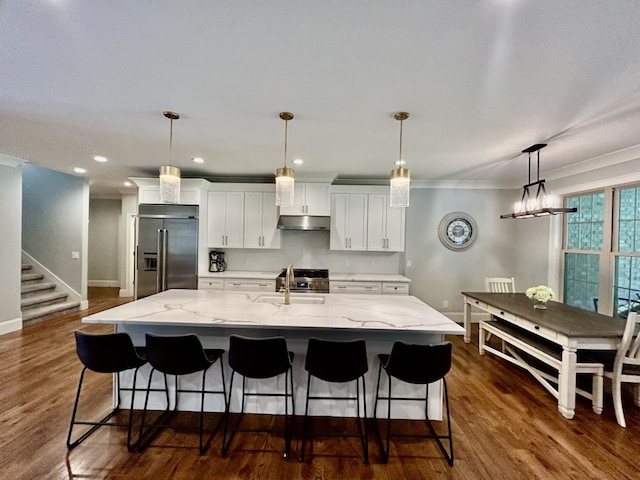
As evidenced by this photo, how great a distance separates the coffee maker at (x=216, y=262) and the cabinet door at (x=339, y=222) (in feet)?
6.48

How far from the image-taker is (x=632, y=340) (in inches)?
93.9

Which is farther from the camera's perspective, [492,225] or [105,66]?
[492,225]

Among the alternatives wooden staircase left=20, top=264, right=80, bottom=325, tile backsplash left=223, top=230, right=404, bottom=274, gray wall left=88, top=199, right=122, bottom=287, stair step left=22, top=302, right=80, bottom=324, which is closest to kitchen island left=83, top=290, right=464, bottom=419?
tile backsplash left=223, top=230, right=404, bottom=274

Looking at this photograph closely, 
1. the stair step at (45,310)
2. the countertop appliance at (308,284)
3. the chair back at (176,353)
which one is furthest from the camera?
the stair step at (45,310)

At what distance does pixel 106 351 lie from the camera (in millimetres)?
2051

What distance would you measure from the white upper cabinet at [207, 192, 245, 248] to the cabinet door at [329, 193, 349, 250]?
1.54 meters

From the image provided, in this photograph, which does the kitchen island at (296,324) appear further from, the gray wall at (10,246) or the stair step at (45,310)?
the stair step at (45,310)

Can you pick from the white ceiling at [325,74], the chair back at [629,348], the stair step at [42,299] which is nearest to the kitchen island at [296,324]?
the chair back at [629,348]

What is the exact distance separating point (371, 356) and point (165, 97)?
2632 mm

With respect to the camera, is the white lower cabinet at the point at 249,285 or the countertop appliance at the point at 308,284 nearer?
the countertop appliance at the point at 308,284

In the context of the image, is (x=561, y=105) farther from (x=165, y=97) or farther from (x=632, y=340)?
(x=165, y=97)

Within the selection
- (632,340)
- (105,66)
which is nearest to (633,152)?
(632,340)

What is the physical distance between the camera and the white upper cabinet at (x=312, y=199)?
15.9ft

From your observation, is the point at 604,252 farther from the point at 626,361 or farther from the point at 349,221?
the point at 349,221
